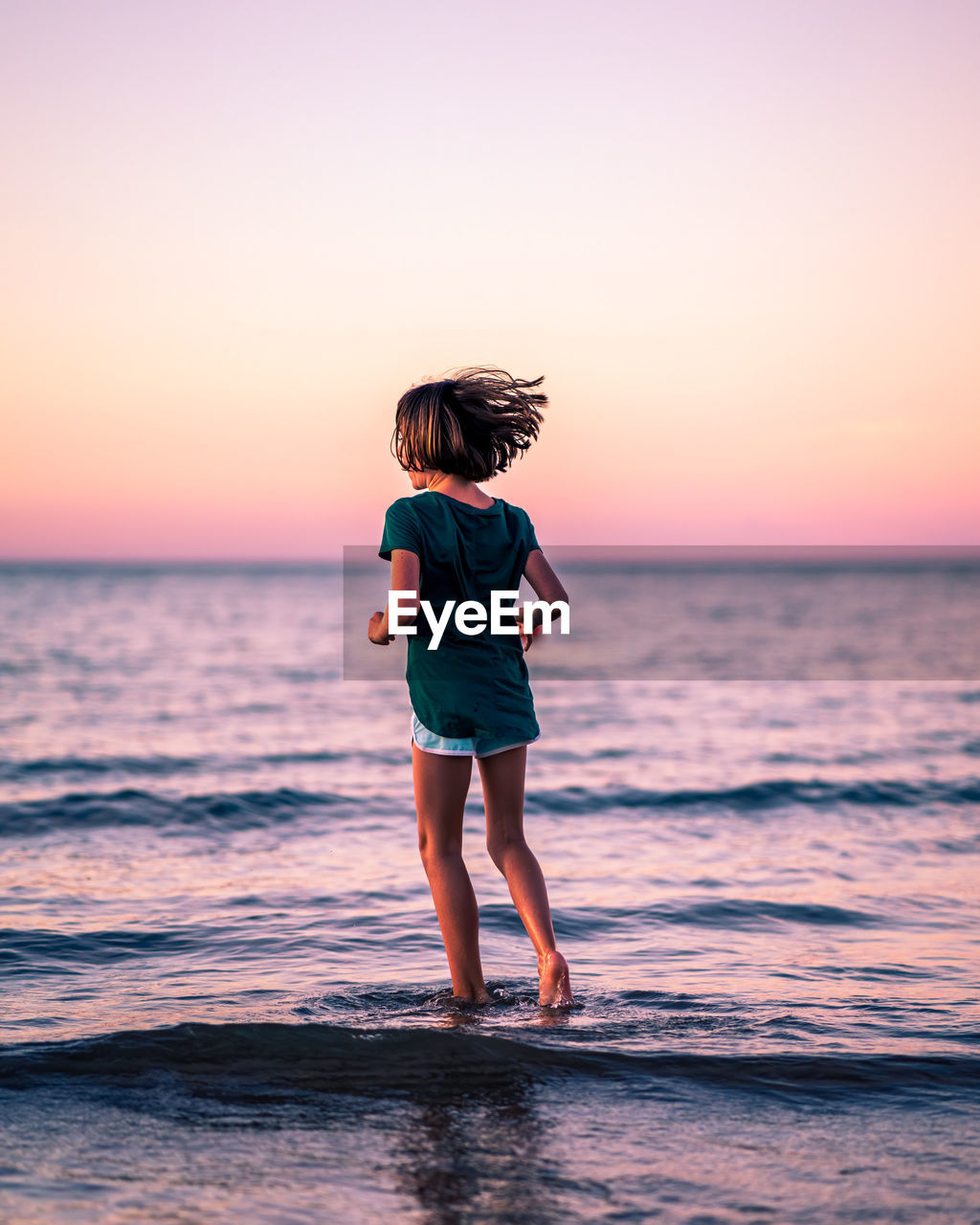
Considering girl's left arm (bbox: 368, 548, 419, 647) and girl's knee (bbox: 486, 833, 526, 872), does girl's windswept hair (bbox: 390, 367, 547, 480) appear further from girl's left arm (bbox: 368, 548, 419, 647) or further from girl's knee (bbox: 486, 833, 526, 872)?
girl's knee (bbox: 486, 833, 526, 872)

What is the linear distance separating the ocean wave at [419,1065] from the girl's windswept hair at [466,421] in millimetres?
1841

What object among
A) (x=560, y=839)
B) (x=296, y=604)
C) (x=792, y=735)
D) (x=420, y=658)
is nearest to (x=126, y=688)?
(x=792, y=735)

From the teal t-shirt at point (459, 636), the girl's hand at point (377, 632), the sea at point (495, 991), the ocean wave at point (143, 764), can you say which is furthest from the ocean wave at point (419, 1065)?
the ocean wave at point (143, 764)

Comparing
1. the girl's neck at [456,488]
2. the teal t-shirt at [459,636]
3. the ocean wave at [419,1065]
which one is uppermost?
the girl's neck at [456,488]

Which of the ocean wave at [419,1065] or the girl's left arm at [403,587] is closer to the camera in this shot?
the ocean wave at [419,1065]

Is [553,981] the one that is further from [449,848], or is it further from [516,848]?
[449,848]

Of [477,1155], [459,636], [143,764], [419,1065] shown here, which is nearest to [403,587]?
[459,636]

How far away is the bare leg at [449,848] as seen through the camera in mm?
3732

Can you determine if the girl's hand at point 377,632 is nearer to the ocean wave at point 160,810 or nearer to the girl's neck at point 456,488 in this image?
the girl's neck at point 456,488

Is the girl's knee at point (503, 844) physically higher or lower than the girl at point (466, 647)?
lower

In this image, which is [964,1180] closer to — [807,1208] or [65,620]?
[807,1208]

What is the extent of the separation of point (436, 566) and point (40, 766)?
8003 millimetres

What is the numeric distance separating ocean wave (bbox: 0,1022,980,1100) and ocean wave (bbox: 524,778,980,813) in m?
5.28

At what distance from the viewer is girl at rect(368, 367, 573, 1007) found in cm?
367
